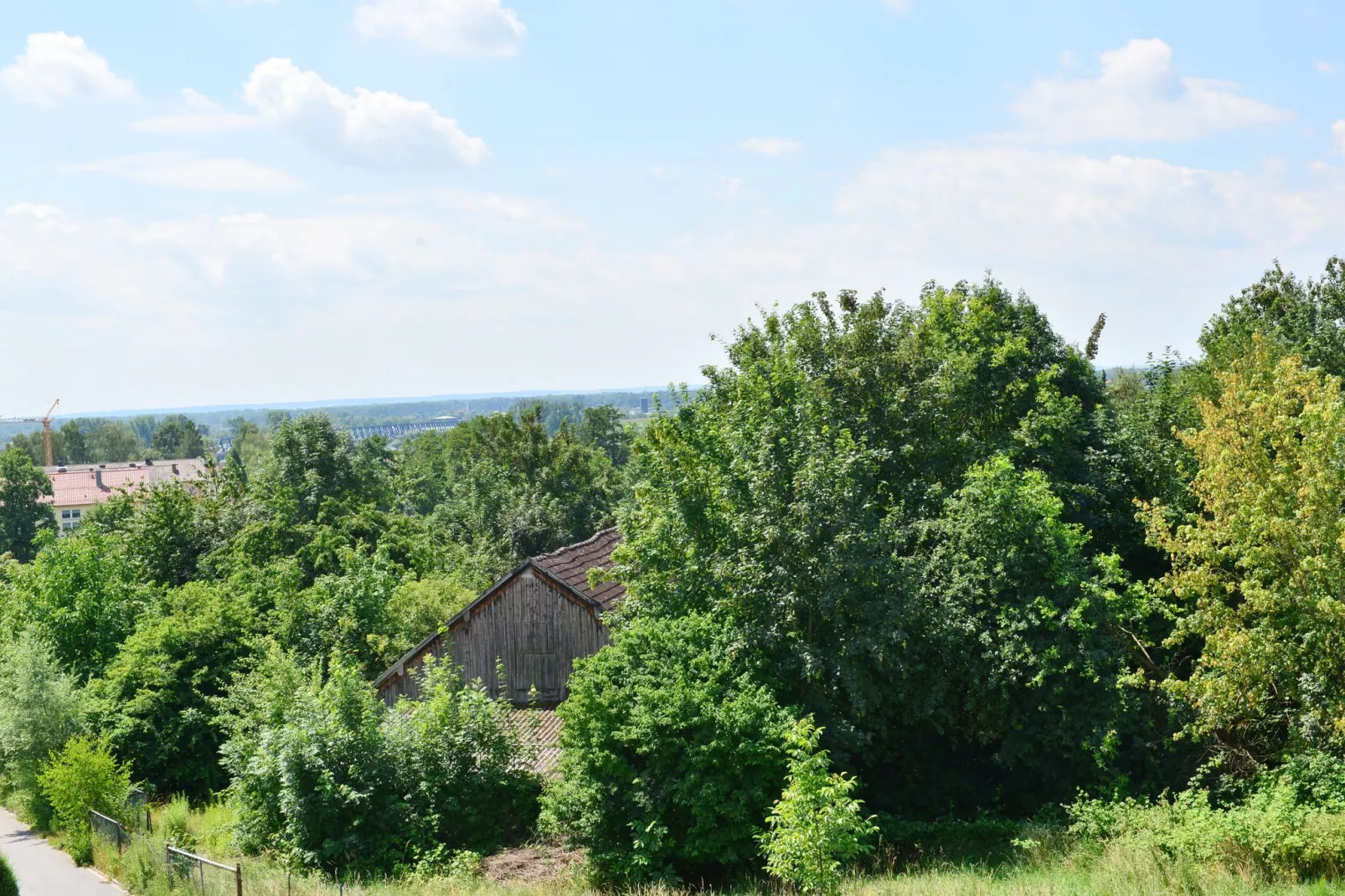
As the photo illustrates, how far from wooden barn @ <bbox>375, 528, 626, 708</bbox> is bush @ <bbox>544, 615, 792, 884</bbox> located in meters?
6.84

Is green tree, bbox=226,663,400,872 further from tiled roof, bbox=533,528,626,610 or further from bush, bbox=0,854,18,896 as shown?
tiled roof, bbox=533,528,626,610

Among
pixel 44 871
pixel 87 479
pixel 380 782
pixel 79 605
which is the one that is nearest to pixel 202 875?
pixel 380 782

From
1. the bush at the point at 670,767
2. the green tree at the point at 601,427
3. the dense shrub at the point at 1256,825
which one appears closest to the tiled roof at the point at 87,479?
the green tree at the point at 601,427

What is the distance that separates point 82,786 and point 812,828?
1729 cm

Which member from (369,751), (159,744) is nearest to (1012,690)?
(369,751)

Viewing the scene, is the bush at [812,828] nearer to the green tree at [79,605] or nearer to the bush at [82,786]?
the bush at [82,786]

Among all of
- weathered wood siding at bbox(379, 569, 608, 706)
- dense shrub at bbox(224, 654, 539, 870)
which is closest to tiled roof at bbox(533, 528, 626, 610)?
weathered wood siding at bbox(379, 569, 608, 706)

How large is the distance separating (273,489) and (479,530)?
31.4 ft

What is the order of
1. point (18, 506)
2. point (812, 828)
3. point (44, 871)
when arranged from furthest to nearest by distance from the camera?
point (18, 506) → point (44, 871) → point (812, 828)

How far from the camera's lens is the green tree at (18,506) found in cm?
8856

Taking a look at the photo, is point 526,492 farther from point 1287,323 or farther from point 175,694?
point 1287,323

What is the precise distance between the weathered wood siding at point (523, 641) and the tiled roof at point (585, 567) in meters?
0.43

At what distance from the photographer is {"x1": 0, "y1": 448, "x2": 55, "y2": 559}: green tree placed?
88.6 m

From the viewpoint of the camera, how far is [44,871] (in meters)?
21.1
